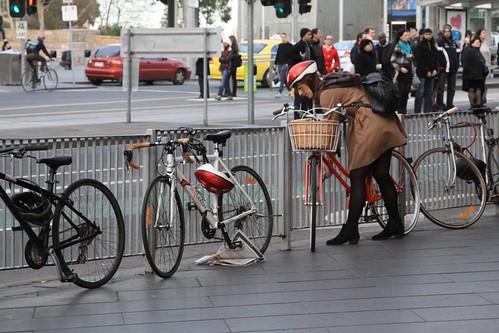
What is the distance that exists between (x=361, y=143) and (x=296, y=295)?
2068 mm

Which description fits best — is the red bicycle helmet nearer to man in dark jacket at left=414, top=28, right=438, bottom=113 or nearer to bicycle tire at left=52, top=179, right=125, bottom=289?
bicycle tire at left=52, top=179, right=125, bottom=289

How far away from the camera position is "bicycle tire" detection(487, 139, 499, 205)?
10.2m

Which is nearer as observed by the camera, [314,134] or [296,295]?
[296,295]

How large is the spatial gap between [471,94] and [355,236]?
14.8 metres

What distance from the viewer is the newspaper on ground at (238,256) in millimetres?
8117

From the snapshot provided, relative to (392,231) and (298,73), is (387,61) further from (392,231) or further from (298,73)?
(392,231)

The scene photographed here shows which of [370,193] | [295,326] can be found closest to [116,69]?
[370,193]

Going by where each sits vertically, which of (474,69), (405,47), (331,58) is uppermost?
(405,47)

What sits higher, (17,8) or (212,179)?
(17,8)

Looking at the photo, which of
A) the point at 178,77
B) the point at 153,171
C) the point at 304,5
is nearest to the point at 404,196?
the point at 153,171

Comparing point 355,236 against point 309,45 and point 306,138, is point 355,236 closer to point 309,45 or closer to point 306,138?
point 306,138

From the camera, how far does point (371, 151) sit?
8.71 metres

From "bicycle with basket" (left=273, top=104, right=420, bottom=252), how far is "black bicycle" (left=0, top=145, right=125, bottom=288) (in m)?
1.65

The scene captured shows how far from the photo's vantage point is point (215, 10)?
86.3 meters
